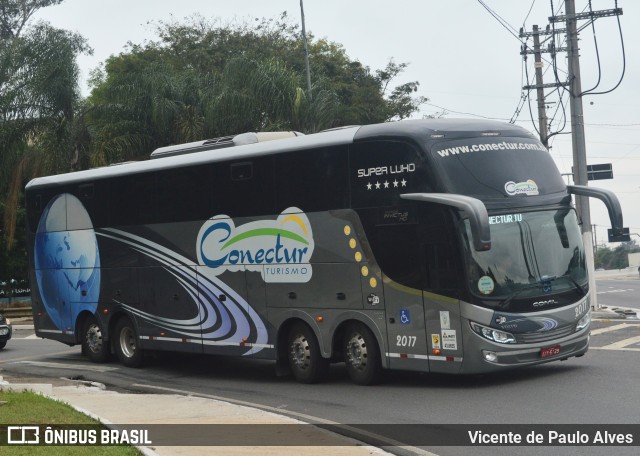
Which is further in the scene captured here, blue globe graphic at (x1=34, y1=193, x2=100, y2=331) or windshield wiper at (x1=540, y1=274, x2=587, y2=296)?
blue globe graphic at (x1=34, y1=193, x2=100, y2=331)

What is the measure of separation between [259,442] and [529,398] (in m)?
4.22

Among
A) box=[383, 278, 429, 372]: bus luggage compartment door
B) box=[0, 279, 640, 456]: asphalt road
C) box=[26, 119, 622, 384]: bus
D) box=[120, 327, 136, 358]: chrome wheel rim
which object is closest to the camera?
box=[0, 279, 640, 456]: asphalt road

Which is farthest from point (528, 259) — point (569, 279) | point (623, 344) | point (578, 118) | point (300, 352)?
point (578, 118)

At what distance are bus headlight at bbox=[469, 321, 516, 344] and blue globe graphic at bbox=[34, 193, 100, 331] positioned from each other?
31.5 feet

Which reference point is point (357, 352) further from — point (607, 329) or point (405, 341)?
point (607, 329)

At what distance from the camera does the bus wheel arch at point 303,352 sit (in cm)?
1658

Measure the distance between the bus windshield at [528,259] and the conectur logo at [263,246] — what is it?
3098 mm

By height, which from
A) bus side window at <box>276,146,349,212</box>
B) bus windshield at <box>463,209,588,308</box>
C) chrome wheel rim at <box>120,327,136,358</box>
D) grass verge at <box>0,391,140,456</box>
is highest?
bus side window at <box>276,146,349,212</box>

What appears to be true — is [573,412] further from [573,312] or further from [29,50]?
[29,50]

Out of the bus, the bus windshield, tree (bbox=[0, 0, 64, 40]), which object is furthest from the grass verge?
tree (bbox=[0, 0, 64, 40])

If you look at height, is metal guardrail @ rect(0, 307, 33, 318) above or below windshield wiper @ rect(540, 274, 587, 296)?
below

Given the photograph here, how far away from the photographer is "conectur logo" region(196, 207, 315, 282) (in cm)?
1661

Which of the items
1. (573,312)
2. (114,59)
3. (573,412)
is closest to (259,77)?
(573,312)

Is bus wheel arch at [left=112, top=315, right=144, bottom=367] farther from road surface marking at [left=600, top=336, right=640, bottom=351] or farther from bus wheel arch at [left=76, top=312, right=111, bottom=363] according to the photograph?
road surface marking at [left=600, top=336, right=640, bottom=351]
